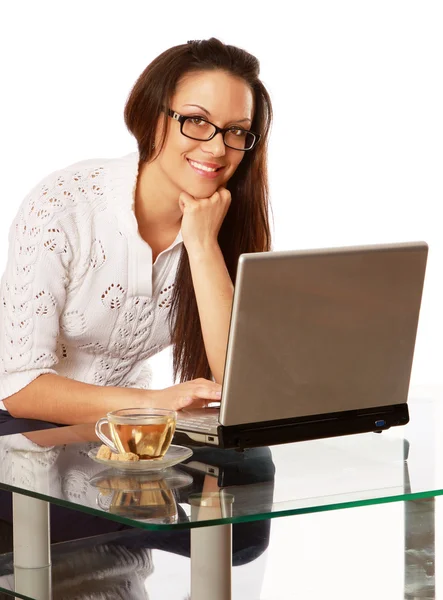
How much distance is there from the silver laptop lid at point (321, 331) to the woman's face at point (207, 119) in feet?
2.84

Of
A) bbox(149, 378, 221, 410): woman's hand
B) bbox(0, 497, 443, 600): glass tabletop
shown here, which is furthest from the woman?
bbox(0, 497, 443, 600): glass tabletop

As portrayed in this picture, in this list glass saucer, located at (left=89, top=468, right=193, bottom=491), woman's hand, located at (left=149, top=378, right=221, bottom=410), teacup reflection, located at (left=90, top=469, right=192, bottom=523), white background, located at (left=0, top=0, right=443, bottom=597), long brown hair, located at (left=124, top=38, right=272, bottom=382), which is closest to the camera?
teacup reflection, located at (left=90, top=469, right=192, bottom=523)

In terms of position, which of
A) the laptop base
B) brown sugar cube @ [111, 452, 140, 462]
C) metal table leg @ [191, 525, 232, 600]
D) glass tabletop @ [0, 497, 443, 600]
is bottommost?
glass tabletop @ [0, 497, 443, 600]

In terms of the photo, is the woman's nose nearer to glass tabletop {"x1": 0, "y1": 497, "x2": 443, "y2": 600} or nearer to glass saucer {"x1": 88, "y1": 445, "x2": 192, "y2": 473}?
glass tabletop {"x1": 0, "y1": 497, "x2": 443, "y2": 600}

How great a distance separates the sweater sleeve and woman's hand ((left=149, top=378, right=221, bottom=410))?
48cm

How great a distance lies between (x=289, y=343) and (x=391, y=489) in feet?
0.91

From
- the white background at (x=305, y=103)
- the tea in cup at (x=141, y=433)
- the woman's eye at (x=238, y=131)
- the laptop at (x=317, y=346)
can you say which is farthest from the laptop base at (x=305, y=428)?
the white background at (x=305, y=103)

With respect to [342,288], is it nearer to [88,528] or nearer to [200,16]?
[88,528]

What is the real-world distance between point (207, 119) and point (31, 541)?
116 cm

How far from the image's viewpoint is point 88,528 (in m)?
2.11

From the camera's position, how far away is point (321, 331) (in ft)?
5.71

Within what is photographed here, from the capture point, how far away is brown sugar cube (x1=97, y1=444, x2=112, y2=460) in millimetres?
1642

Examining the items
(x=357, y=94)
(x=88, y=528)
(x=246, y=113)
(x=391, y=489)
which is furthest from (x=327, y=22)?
(x=391, y=489)

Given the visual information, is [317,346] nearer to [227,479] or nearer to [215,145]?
[227,479]
